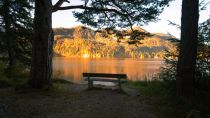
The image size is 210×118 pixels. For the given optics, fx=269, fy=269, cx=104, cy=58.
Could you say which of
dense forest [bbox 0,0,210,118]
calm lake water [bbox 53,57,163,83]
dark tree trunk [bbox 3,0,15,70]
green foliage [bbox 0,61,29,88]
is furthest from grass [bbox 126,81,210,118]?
dark tree trunk [bbox 3,0,15,70]

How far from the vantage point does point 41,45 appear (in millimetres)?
9375

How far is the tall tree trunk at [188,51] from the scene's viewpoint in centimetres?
729

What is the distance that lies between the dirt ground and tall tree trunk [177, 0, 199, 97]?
3.82ft

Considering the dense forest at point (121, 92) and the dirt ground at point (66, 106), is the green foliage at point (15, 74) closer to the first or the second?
the dense forest at point (121, 92)

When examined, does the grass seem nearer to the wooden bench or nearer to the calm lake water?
the wooden bench

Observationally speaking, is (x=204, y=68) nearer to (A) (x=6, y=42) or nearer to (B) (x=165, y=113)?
(B) (x=165, y=113)

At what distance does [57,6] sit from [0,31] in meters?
6.72

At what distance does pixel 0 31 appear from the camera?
51.3ft

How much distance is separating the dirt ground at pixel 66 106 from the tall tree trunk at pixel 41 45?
624 millimetres

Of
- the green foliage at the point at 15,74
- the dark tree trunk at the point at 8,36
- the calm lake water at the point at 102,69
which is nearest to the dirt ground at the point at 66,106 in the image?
the green foliage at the point at 15,74

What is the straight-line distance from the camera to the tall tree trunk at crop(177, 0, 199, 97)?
7.29 meters

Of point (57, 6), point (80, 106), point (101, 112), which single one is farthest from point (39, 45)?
point (101, 112)

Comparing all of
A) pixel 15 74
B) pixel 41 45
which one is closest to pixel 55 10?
pixel 41 45

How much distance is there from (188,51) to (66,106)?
362 centimetres
